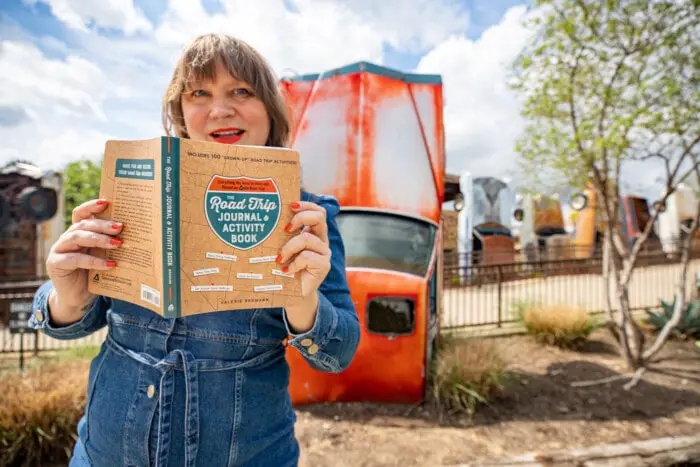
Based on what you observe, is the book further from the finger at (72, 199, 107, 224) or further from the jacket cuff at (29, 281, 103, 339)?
the jacket cuff at (29, 281, 103, 339)

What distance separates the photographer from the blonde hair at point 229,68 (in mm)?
1308

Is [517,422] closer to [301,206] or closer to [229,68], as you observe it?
[301,206]

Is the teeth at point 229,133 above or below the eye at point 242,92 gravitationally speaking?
below

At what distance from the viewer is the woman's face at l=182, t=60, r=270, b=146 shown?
51.8 inches

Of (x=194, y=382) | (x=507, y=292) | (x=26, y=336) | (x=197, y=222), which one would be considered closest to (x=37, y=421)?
(x=194, y=382)

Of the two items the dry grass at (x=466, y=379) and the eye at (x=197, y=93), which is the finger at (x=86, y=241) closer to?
the eye at (x=197, y=93)

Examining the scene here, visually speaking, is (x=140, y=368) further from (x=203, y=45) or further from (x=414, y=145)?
(x=414, y=145)

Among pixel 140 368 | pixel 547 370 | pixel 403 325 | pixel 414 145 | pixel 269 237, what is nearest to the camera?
pixel 269 237

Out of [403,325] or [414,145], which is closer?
[403,325]

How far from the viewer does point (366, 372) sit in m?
4.55

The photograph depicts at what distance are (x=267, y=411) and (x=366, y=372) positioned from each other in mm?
3437

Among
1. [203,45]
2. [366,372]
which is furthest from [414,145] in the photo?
[203,45]

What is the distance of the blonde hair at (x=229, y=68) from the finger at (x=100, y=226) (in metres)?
0.53

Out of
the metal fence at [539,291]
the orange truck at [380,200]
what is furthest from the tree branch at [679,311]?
the orange truck at [380,200]
